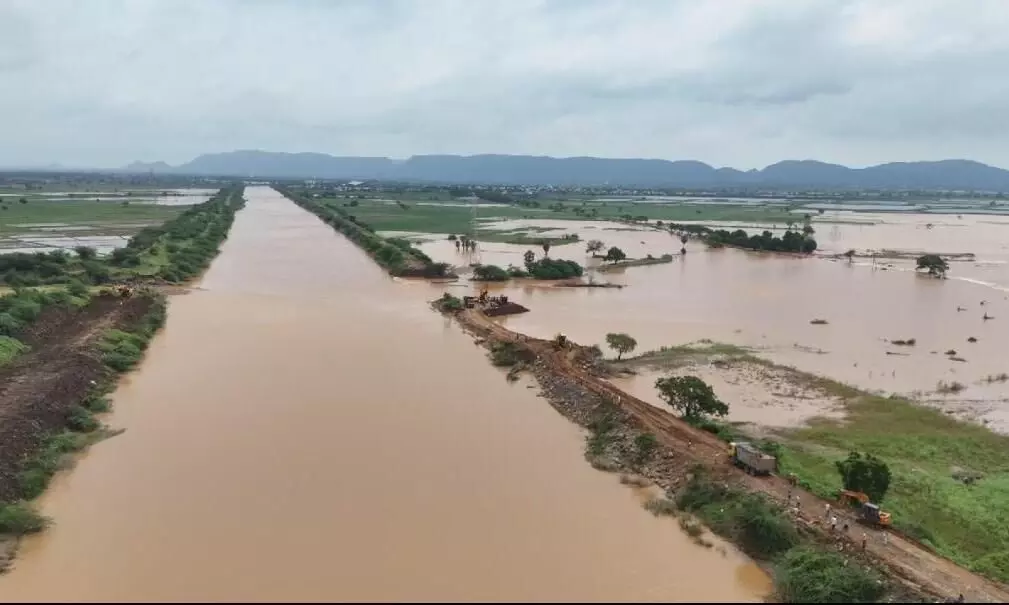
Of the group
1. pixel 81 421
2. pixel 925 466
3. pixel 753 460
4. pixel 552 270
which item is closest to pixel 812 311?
pixel 552 270

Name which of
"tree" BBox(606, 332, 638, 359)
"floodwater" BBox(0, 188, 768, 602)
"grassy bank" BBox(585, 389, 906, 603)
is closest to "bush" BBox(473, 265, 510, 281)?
"floodwater" BBox(0, 188, 768, 602)

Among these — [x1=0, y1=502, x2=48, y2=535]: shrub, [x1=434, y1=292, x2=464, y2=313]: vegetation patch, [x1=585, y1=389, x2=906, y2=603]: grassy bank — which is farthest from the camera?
[x1=434, y1=292, x2=464, y2=313]: vegetation patch

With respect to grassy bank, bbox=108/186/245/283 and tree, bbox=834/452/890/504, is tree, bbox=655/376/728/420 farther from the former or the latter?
grassy bank, bbox=108/186/245/283

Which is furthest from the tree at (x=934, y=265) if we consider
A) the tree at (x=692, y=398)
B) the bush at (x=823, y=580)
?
the bush at (x=823, y=580)

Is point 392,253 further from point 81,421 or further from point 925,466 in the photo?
point 925,466

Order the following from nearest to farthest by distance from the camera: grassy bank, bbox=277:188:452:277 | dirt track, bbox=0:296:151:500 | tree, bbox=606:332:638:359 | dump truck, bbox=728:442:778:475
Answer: dump truck, bbox=728:442:778:475, dirt track, bbox=0:296:151:500, tree, bbox=606:332:638:359, grassy bank, bbox=277:188:452:277

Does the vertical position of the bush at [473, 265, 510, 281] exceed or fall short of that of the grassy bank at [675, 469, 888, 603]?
it exceeds it

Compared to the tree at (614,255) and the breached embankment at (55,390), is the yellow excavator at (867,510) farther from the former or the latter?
the tree at (614,255)
